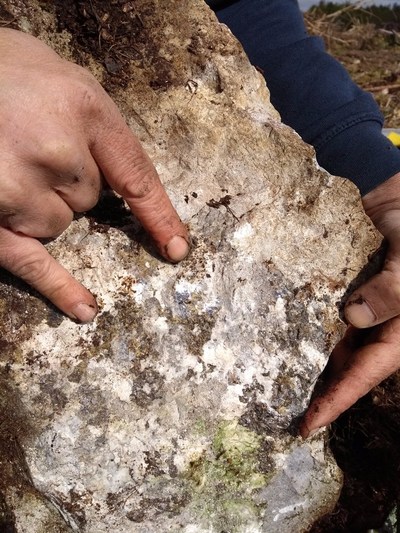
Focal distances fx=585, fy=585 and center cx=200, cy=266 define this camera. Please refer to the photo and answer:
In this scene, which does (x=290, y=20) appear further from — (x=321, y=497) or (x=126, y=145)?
(x=321, y=497)

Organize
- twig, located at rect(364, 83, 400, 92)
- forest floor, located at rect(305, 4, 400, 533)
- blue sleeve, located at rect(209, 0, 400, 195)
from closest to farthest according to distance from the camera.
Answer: forest floor, located at rect(305, 4, 400, 533)
blue sleeve, located at rect(209, 0, 400, 195)
twig, located at rect(364, 83, 400, 92)

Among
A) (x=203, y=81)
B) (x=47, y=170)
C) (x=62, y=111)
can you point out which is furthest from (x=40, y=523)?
(x=203, y=81)

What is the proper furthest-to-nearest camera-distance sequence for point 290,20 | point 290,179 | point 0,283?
point 290,20 < point 290,179 < point 0,283

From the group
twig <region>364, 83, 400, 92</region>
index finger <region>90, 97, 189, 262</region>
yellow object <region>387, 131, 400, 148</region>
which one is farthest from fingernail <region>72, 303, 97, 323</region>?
twig <region>364, 83, 400, 92</region>

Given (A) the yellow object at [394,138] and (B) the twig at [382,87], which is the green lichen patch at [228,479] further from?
(B) the twig at [382,87]

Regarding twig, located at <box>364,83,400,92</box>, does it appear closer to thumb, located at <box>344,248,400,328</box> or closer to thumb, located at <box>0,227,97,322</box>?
thumb, located at <box>344,248,400,328</box>

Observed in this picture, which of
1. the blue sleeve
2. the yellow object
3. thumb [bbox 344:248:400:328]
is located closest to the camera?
thumb [bbox 344:248:400:328]

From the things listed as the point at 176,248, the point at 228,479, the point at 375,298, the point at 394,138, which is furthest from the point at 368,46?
the point at 228,479
